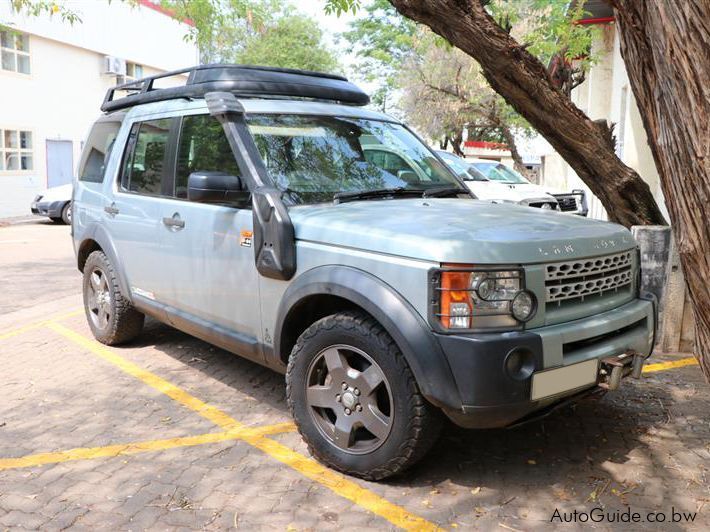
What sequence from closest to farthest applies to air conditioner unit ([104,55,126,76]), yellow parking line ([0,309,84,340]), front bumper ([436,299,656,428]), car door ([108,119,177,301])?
front bumper ([436,299,656,428])
car door ([108,119,177,301])
yellow parking line ([0,309,84,340])
air conditioner unit ([104,55,126,76])

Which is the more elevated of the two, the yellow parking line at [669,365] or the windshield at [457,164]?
the windshield at [457,164]

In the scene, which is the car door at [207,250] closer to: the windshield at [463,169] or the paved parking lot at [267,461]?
the paved parking lot at [267,461]

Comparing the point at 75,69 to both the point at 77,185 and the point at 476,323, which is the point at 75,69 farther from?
the point at 476,323

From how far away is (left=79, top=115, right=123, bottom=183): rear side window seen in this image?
5.95 meters

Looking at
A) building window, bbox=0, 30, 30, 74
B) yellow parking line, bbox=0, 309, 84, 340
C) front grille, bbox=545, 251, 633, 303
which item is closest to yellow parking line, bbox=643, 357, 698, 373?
front grille, bbox=545, 251, 633, 303

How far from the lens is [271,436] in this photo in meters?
4.23

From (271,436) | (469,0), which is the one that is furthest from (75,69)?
(271,436)

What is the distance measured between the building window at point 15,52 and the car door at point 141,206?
17.2 metres

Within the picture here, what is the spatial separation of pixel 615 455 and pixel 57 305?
6.31 m

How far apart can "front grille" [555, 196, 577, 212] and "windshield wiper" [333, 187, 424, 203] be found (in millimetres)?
9218

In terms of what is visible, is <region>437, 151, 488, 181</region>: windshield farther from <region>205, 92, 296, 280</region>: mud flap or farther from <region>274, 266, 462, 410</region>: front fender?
<region>274, 266, 462, 410</region>: front fender

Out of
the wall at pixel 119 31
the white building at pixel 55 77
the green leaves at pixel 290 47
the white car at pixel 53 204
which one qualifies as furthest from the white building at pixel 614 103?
the green leaves at pixel 290 47

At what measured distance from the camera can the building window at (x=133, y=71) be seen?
26938 mm

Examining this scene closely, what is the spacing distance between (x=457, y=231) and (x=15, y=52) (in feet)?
69.5
